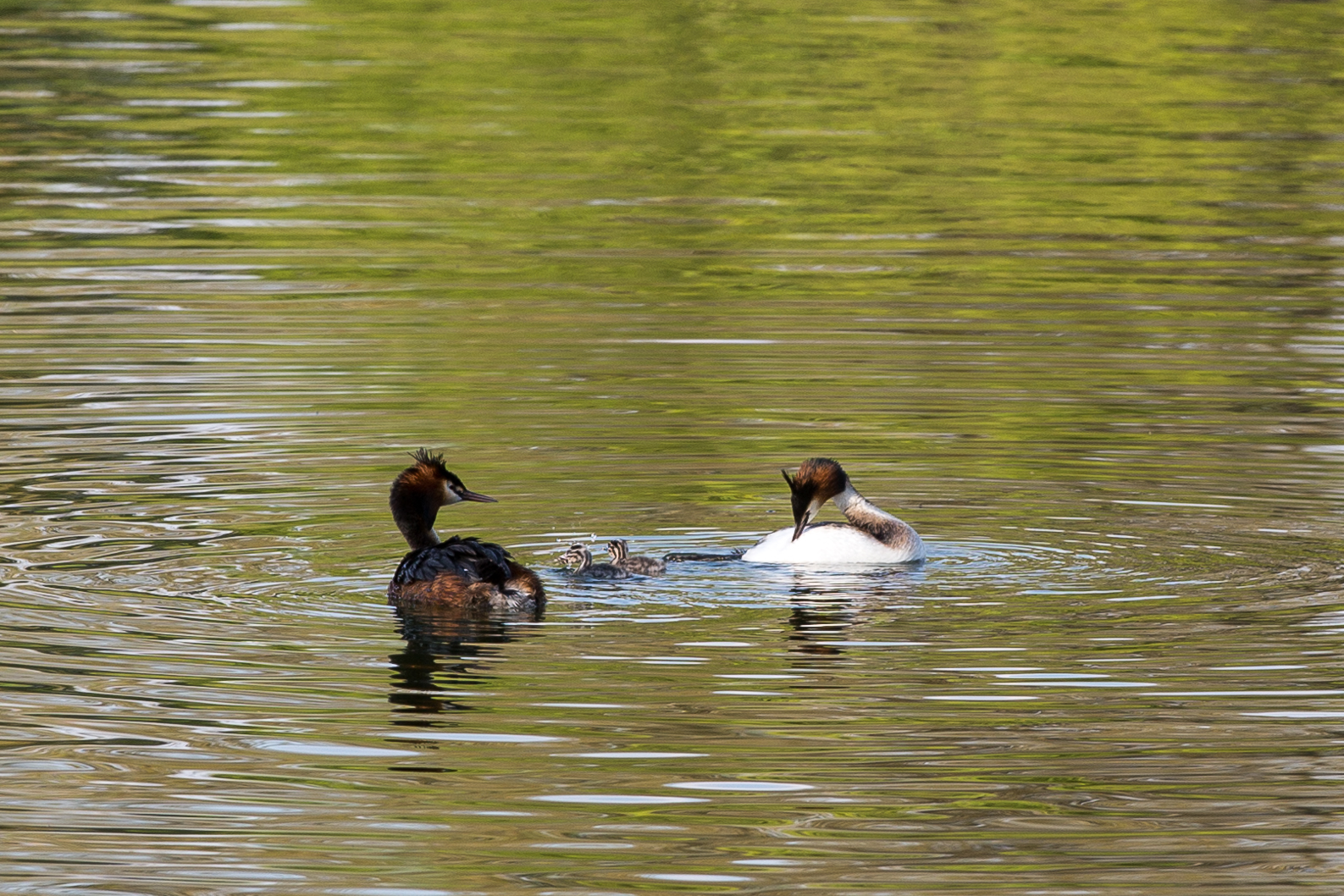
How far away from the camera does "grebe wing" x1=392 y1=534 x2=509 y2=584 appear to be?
1056 cm

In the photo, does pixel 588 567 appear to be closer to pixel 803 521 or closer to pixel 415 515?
pixel 415 515

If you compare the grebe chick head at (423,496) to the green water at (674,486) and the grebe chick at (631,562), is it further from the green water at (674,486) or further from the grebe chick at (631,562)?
the grebe chick at (631,562)

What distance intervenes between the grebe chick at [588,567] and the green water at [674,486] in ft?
0.32

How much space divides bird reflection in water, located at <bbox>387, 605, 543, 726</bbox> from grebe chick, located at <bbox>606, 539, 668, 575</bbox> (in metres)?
0.70

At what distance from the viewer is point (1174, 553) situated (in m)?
11.4

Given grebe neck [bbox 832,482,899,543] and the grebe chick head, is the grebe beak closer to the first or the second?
grebe neck [bbox 832,482,899,543]

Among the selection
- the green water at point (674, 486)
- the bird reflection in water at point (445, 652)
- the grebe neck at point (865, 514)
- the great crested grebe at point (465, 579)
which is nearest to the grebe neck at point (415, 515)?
the green water at point (674, 486)

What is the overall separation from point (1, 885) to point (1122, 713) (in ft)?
13.8

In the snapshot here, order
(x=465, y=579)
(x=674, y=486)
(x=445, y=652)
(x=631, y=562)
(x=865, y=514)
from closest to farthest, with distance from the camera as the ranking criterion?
(x=445, y=652) → (x=465, y=579) → (x=631, y=562) → (x=865, y=514) → (x=674, y=486)

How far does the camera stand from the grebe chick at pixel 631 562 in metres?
11.2

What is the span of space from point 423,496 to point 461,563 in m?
0.72

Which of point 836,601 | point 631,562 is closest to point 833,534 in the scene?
point 836,601

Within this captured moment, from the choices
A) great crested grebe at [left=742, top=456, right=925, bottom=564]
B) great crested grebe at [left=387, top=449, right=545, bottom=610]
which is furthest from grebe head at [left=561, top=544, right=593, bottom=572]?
great crested grebe at [left=742, top=456, right=925, bottom=564]

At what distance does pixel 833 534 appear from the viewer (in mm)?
11820
